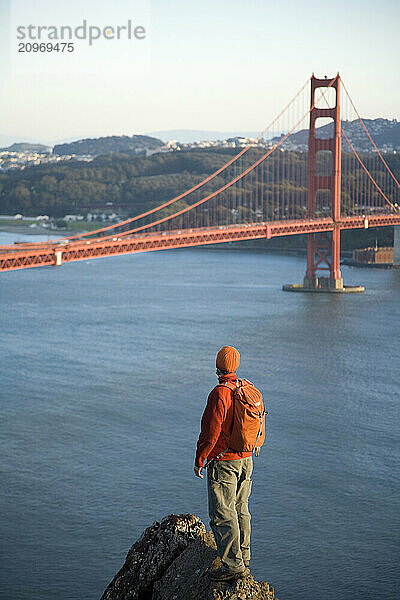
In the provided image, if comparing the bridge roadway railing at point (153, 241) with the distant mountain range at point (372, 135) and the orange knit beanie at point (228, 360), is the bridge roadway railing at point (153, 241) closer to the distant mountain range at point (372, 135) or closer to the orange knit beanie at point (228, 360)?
the orange knit beanie at point (228, 360)

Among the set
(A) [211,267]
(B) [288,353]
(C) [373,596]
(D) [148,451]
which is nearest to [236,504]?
(C) [373,596]

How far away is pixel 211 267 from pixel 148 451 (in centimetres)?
3243

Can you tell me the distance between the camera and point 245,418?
3.42 metres

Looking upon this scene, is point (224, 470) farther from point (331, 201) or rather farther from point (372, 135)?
point (372, 135)

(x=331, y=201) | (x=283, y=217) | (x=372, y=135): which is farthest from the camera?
(x=372, y=135)

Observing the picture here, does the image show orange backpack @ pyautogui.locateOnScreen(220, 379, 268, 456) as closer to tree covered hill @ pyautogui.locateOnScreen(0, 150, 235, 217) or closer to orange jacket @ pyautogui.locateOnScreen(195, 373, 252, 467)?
orange jacket @ pyautogui.locateOnScreen(195, 373, 252, 467)

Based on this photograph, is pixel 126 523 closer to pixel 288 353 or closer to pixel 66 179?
pixel 288 353

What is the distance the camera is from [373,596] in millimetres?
8445

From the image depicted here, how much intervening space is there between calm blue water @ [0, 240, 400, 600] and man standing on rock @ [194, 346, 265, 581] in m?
5.29

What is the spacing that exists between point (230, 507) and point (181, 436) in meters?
10.2

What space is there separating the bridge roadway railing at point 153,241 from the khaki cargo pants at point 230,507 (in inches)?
605

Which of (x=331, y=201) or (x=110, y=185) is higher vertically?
(x=110, y=185)

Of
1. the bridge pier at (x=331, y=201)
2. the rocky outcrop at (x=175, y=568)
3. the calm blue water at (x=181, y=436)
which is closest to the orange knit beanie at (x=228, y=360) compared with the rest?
the rocky outcrop at (x=175, y=568)

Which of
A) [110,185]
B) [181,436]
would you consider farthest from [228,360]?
[110,185]
